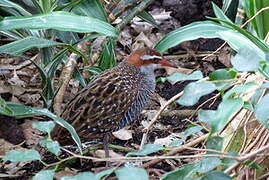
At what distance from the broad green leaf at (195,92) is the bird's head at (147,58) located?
1.81 metres

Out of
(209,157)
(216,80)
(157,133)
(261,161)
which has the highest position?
(216,80)

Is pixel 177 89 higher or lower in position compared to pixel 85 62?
lower

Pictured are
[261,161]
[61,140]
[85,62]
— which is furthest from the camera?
[85,62]

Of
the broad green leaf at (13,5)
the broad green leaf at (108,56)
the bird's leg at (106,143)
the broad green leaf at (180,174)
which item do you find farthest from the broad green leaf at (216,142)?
the broad green leaf at (108,56)

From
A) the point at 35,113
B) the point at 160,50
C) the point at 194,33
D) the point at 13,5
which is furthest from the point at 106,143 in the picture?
the point at 13,5

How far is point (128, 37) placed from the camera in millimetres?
6129

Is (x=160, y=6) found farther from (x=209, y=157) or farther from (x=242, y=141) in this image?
(x=209, y=157)

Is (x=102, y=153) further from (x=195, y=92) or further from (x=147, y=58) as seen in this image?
(x=195, y=92)

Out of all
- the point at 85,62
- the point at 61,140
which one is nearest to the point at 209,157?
the point at 61,140

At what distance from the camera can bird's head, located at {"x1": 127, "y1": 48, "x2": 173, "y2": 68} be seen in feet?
13.8

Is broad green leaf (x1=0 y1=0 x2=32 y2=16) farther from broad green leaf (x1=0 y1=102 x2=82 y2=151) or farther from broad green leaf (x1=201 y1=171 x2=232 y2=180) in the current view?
broad green leaf (x1=201 y1=171 x2=232 y2=180)

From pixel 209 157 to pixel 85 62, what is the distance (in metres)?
2.55

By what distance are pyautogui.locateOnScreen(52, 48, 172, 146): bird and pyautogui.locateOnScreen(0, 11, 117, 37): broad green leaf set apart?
1.04 ft

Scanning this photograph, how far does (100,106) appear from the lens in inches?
153
